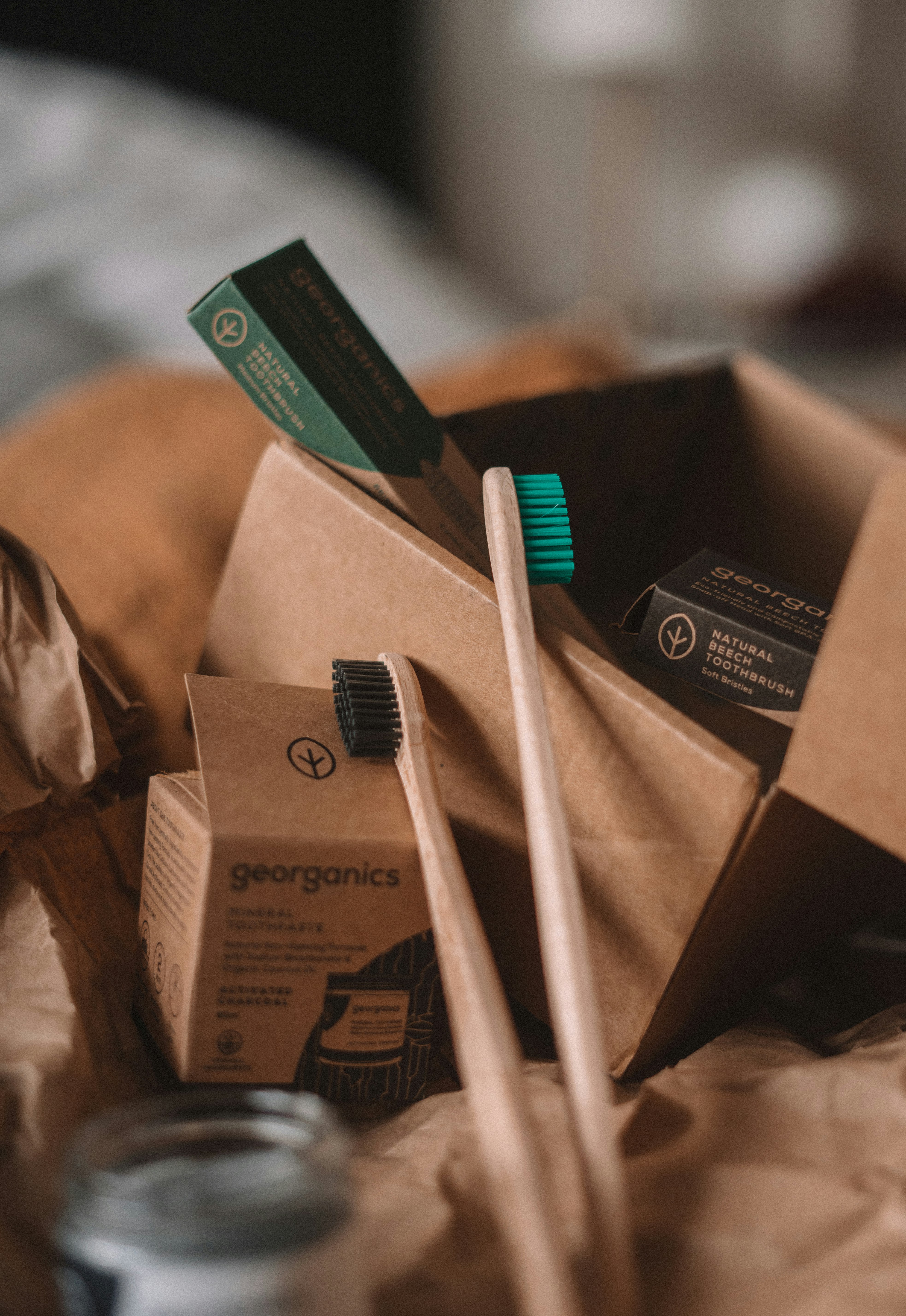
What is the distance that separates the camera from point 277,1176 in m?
0.31

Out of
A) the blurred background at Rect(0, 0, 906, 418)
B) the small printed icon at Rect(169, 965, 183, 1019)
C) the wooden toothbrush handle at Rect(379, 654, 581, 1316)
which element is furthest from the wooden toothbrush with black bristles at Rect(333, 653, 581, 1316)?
→ the blurred background at Rect(0, 0, 906, 418)

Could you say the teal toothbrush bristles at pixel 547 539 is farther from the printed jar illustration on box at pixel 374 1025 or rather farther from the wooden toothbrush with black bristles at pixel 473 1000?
the printed jar illustration on box at pixel 374 1025

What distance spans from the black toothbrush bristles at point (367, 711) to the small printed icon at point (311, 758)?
0.04 ft

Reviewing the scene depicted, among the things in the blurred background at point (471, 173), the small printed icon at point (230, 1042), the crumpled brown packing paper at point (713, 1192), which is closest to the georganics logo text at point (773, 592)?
the crumpled brown packing paper at point (713, 1192)

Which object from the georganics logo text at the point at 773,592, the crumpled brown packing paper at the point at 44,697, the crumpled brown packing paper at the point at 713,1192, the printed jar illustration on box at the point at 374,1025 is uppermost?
the crumpled brown packing paper at the point at 44,697

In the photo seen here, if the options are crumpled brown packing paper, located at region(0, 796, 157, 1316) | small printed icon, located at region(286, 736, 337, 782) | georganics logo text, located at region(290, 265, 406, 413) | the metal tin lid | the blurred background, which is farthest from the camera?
the blurred background

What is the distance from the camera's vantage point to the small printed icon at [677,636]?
559 millimetres

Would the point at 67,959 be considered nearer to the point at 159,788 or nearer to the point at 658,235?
the point at 159,788

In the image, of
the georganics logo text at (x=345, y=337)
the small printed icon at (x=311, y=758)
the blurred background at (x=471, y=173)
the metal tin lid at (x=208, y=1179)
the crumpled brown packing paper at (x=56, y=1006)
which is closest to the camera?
the metal tin lid at (x=208, y=1179)

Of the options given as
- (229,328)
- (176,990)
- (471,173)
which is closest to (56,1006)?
(176,990)

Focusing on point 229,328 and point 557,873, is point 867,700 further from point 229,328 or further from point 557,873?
point 229,328

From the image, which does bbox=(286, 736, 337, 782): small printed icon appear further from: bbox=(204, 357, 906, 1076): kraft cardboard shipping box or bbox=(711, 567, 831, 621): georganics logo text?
bbox=(711, 567, 831, 621): georganics logo text

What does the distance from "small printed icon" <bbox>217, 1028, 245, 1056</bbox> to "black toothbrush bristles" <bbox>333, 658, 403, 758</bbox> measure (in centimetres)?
15

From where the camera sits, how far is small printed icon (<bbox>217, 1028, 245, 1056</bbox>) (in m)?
0.48
